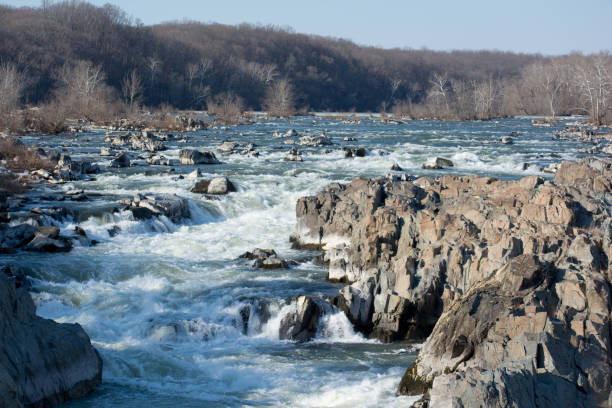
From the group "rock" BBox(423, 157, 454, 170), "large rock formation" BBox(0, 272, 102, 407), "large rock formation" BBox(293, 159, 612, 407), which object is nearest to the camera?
"large rock formation" BBox(293, 159, 612, 407)

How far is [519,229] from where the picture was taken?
8.86m

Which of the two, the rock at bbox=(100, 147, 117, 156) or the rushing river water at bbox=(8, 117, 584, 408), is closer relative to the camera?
the rushing river water at bbox=(8, 117, 584, 408)

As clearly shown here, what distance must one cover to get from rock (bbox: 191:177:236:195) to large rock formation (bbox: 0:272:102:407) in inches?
447

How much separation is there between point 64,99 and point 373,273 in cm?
4248

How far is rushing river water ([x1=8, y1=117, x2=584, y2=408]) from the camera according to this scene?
6.77m

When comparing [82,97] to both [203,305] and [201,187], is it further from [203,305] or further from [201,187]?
[203,305]

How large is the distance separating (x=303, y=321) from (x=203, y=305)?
5.89 feet

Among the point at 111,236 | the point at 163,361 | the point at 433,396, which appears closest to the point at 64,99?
the point at 111,236

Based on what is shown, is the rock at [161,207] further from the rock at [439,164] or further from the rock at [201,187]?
the rock at [439,164]

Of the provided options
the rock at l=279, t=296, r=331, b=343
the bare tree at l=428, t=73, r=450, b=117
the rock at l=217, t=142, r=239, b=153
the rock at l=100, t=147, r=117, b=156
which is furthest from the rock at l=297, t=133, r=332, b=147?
the bare tree at l=428, t=73, r=450, b=117

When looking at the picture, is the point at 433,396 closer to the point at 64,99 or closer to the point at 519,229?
the point at 519,229

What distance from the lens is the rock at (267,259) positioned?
37.5 feet

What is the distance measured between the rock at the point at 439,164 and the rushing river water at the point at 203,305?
8.90ft

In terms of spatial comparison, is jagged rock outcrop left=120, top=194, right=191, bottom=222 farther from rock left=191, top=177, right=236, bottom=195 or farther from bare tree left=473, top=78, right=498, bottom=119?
bare tree left=473, top=78, right=498, bottom=119
